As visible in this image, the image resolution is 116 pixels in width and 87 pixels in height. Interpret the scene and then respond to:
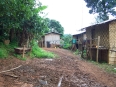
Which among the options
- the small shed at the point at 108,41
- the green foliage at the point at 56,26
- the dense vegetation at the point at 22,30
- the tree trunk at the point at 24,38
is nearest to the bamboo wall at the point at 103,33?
the small shed at the point at 108,41

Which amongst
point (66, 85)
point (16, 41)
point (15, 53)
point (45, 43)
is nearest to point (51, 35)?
point (45, 43)

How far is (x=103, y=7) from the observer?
22828mm

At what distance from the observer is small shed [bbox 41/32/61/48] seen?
2888 cm

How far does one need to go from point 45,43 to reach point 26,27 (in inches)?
672

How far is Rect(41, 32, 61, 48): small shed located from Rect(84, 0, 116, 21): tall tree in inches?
359

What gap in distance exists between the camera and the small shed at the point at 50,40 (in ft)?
94.7

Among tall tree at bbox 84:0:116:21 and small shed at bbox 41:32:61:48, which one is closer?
tall tree at bbox 84:0:116:21

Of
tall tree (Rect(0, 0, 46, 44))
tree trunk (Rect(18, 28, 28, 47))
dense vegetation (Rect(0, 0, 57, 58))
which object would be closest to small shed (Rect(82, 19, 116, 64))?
dense vegetation (Rect(0, 0, 57, 58))

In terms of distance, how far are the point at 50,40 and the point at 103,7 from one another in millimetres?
12168

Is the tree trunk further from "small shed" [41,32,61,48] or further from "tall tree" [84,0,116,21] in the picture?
"small shed" [41,32,61,48]

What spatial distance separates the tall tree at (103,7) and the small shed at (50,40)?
30.0 feet

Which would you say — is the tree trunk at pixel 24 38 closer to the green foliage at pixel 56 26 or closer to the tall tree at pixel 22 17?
the tall tree at pixel 22 17

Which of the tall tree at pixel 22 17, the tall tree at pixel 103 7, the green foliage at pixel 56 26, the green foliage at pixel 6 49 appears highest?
the tall tree at pixel 103 7

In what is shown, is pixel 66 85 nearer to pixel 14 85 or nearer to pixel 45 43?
pixel 14 85
